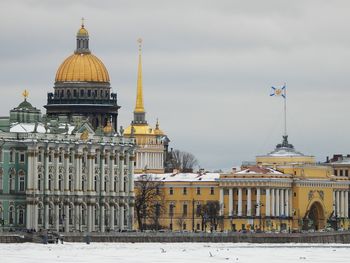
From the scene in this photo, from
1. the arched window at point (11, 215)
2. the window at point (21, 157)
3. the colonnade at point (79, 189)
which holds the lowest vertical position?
the arched window at point (11, 215)

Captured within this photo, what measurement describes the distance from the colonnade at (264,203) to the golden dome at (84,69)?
15.0m

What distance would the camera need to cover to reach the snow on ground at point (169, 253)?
421ft

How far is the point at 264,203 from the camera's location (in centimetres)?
19625

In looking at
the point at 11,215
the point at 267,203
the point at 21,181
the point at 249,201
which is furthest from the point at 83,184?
the point at 249,201

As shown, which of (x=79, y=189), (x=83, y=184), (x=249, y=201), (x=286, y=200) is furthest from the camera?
(x=286, y=200)

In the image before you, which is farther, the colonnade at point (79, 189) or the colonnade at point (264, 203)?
the colonnade at point (264, 203)

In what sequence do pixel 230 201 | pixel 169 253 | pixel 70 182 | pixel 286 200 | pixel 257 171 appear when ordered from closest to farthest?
pixel 169 253 → pixel 70 182 → pixel 257 171 → pixel 286 200 → pixel 230 201

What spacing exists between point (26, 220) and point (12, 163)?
13.8 ft

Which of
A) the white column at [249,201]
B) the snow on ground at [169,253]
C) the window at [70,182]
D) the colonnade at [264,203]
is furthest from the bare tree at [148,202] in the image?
the snow on ground at [169,253]

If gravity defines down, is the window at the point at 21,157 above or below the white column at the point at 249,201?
above

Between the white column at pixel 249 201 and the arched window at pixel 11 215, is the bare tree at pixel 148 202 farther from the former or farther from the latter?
the arched window at pixel 11 215

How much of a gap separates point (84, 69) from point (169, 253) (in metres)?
58.3

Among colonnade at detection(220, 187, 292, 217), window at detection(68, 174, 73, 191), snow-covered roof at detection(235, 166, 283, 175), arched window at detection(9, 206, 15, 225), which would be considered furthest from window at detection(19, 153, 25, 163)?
snow-covered roof at detection(235, 166, 283, 175)

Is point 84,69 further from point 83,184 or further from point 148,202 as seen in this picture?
point 83,184
